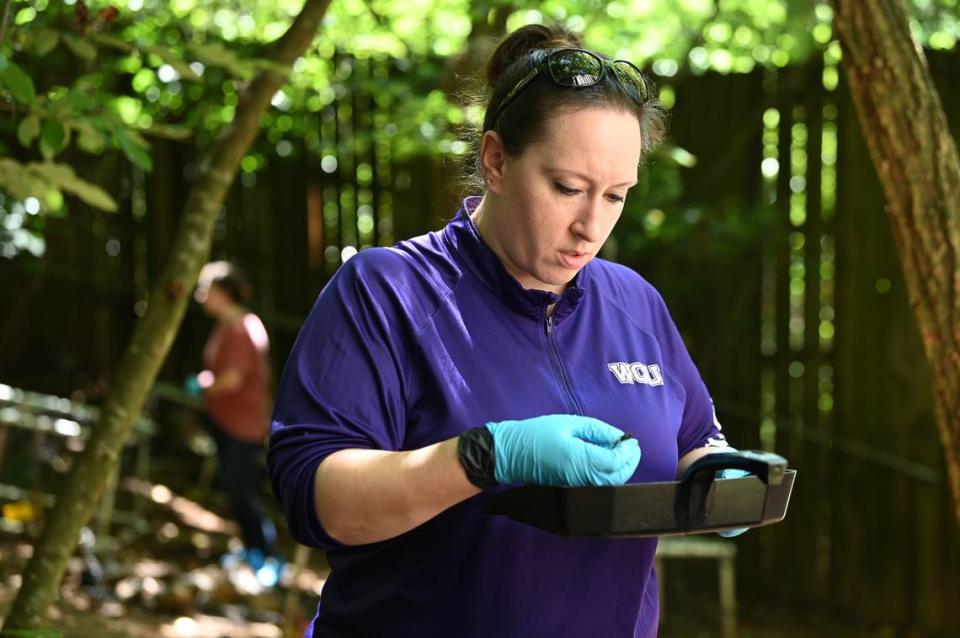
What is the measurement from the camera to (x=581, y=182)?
1681 mm

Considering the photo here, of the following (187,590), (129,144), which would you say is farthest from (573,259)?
(187,590)

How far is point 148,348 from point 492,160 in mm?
1422

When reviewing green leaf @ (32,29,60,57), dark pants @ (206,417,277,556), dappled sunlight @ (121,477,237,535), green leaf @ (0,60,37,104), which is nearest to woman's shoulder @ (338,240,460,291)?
green leaf @ (0,60,37,104)

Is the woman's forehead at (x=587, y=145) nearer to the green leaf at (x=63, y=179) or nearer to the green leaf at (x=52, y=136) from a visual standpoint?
the green leaf at (x=52, y=136)

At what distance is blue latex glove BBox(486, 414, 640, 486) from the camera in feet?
4.71

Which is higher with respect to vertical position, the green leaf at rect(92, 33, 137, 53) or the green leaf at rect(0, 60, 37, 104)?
the green leaf at rect(92, 33, 137, 53)

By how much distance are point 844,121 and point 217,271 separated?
326cm

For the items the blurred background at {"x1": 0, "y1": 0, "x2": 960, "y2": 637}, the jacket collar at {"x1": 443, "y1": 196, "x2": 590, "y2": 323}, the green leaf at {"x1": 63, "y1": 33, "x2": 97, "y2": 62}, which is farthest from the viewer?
the blurred background at {"x1": 0, "y1": 0, "x2": 960, "y2": 637}

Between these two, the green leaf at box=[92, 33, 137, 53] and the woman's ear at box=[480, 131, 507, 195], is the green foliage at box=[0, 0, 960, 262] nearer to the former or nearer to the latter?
the green leaf at box=[92, 33, 137, 53]

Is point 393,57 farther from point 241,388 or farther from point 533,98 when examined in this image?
point 533,98

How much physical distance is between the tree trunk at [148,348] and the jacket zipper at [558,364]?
1300mm

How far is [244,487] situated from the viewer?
239 inches

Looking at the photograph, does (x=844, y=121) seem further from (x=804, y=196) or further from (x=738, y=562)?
(x=738, y=562)

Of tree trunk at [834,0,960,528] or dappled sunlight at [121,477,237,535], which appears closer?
tree trunk at [834,0,960,528]
